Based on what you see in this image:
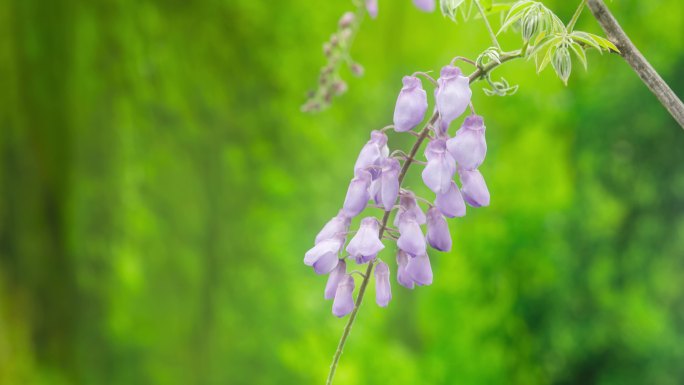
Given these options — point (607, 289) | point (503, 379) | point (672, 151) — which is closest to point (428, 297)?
point (503, 379)

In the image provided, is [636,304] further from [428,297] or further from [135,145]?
[135,145]

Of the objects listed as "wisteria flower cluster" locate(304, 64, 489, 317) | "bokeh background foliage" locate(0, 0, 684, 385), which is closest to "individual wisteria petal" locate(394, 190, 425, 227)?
"wisteria flower cluster" locate(304, 64, 489, 317)

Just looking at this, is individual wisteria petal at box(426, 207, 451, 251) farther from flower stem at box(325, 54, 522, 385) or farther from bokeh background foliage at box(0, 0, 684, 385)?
A: bokeh background foliage at box(0, 0, 684, 385)

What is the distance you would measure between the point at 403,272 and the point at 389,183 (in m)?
0.04

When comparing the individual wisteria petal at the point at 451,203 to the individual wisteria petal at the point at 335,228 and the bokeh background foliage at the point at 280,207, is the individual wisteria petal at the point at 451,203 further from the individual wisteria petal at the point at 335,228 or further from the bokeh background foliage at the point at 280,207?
the bokeh background foliage at the point at 280,207

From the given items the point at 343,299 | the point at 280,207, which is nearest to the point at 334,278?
the point at 343,299

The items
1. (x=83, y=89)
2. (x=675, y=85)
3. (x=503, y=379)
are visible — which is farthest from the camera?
(x=83, y=89)

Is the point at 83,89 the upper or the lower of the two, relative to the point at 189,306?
upper

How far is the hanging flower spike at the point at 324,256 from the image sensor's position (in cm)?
39

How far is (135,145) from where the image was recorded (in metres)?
1.91

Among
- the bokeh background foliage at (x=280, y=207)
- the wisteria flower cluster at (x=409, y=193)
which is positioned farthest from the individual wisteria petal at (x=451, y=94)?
the bokeh background foliage at (x=280, y=207)

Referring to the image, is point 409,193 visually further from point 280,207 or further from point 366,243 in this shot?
point 280,207

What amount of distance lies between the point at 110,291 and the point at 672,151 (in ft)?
3.96

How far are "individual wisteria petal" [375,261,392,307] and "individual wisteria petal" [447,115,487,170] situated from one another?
2.8 inches
